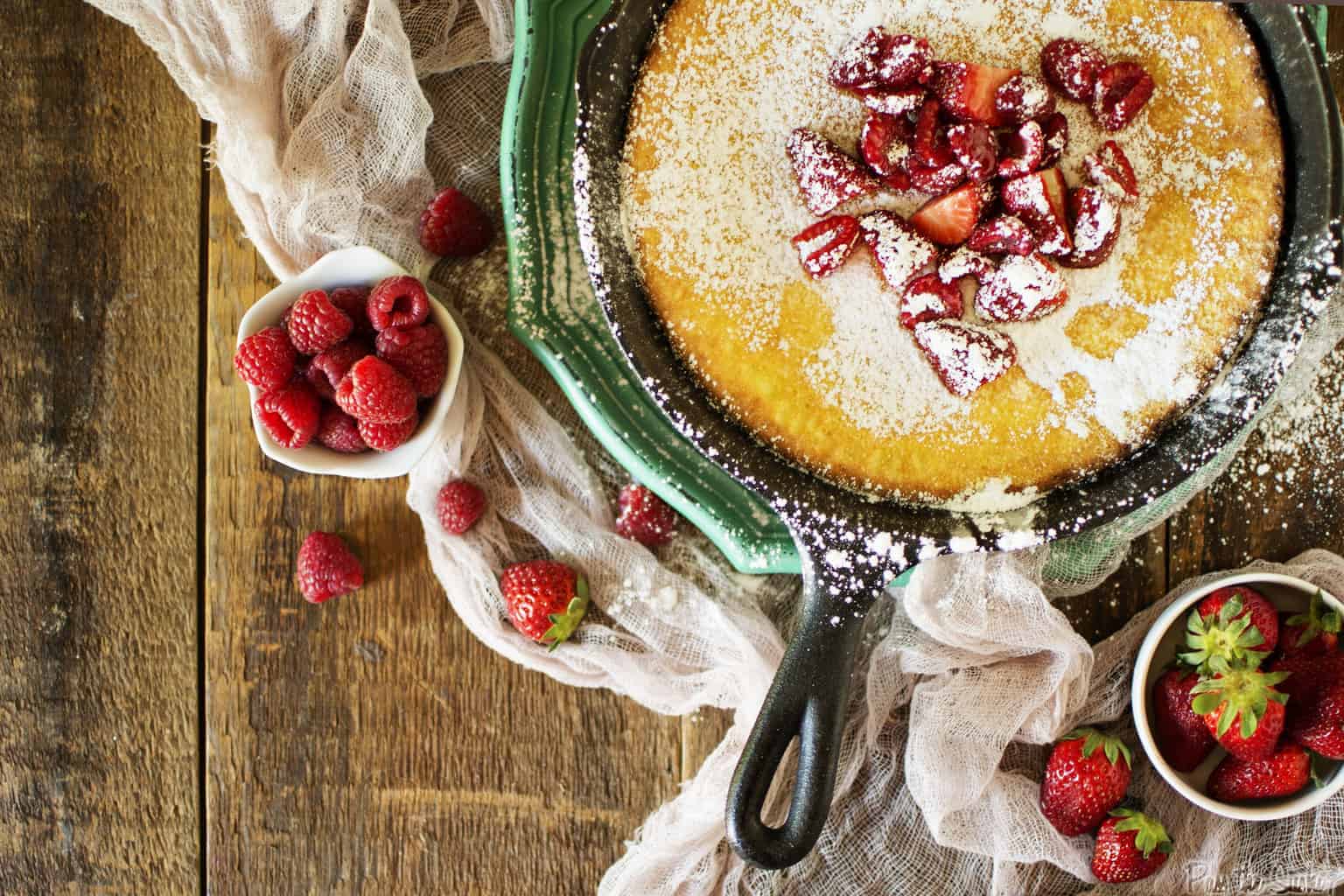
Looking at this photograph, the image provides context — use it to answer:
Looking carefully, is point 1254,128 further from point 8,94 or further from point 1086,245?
point 8,94

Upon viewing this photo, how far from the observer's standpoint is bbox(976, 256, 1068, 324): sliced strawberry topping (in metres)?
1.14

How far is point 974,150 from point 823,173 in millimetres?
164

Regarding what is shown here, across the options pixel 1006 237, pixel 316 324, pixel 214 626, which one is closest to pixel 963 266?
pixel 1006 237

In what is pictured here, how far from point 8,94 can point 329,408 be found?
0.64 m

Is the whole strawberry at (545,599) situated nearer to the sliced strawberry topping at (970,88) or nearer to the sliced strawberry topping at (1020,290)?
the sliced strawberry topping at (1020,290)

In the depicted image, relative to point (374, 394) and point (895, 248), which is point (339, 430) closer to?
point (374, 394)

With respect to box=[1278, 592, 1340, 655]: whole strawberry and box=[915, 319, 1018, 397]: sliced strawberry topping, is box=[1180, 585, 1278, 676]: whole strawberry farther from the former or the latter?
box=[915, 319, 1018, 397]: sliced strawberry topping

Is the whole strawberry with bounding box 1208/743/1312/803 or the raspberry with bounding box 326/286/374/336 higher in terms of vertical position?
the raspberry with bounding box 326/286/374/336

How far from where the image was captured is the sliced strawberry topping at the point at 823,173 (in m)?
1.15

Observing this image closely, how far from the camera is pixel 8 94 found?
4.58 ft

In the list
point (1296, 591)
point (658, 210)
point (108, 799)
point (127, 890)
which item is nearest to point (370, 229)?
point (658, 210)

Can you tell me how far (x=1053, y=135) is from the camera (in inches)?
46.9

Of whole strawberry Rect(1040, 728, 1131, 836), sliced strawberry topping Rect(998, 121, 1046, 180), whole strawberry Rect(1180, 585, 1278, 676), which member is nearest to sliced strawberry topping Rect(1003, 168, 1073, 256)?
sliced strawberry topping Rect(998, 121, 1046, 180)

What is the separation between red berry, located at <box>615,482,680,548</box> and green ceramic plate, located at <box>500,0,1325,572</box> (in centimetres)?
8
